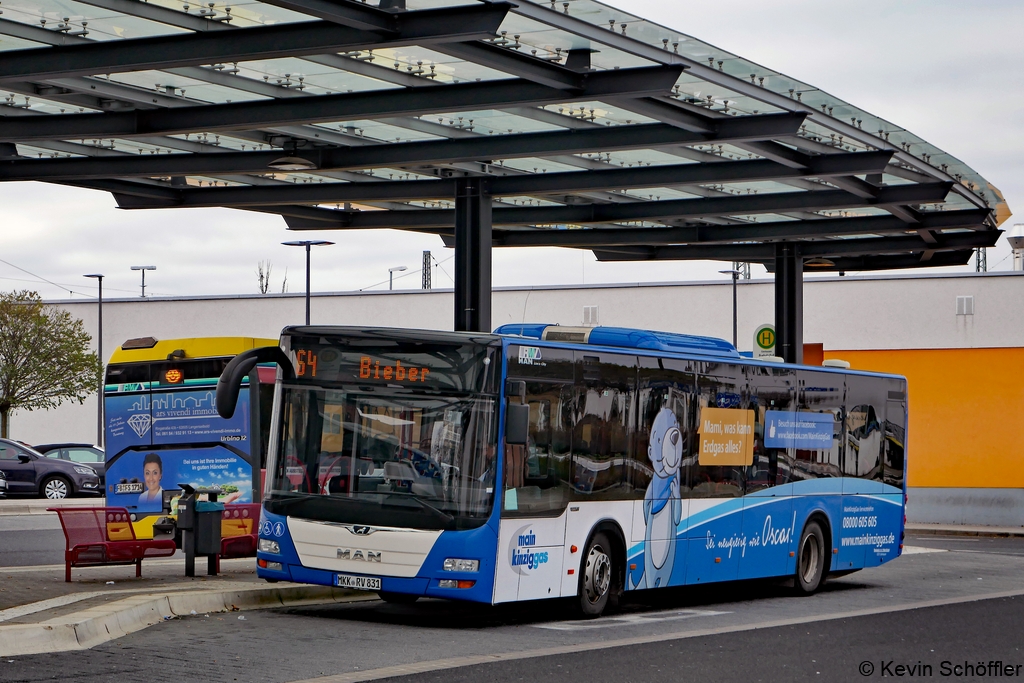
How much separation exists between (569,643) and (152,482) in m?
6.89

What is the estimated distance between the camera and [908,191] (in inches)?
807

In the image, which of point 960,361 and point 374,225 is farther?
point 960,361

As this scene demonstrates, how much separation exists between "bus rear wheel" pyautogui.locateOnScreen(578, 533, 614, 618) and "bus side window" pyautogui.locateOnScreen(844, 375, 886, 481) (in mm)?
5746

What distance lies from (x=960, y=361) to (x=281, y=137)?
1012 inches

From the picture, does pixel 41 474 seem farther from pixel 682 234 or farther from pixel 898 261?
pixel 898 261

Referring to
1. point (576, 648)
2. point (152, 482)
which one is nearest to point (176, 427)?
point (152, 482)

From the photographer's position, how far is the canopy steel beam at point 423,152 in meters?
16.2

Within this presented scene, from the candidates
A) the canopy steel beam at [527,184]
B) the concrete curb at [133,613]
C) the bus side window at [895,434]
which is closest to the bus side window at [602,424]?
the concrete curb at [133,613]

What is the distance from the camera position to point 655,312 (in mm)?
51375

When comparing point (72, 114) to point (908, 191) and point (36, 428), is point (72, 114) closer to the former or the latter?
point (908, 191)

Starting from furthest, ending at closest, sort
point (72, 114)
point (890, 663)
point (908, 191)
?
point (908, 191)
point (72, 114)
point (890, 663)

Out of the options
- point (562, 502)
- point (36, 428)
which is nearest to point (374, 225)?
point (562, 502)

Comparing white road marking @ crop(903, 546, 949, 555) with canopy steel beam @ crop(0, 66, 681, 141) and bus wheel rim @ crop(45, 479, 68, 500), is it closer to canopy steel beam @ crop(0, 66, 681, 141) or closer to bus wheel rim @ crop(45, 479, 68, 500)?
canopy steel beam @ crop(0, 66, 681, 141)

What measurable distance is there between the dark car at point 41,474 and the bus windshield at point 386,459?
23316 mm
